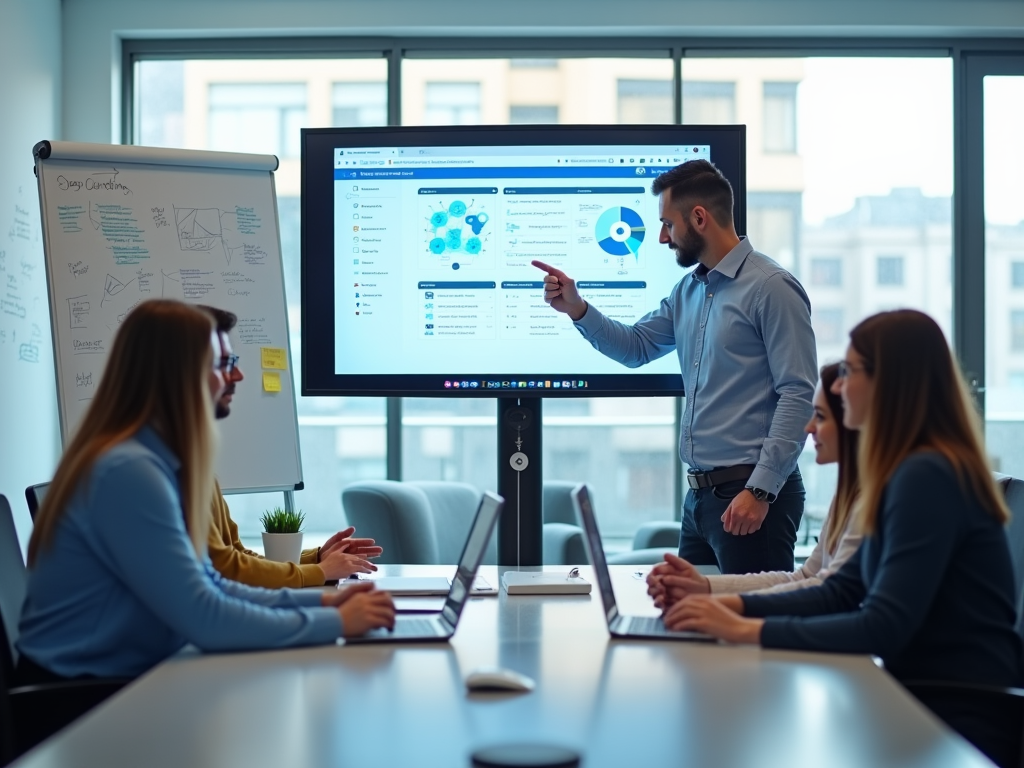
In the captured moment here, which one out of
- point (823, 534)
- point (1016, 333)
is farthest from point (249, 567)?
point (1016, 333)

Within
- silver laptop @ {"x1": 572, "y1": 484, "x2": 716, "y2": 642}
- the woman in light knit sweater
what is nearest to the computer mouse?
silver laptop @ {"x1": 572, "y1": 484, "x2": 716, "y2": 642}

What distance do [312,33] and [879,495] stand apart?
13.0 ft

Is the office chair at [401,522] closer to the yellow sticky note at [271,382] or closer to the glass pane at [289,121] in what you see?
the yellow sticky note at [271,382]

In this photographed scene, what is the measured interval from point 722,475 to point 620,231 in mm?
804

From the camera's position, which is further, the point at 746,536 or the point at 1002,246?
the point at 1002,246

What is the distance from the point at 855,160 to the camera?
500 centimetres

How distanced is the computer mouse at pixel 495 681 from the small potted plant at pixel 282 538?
112 centimetres

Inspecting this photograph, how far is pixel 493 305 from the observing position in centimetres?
318

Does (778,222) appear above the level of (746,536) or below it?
above

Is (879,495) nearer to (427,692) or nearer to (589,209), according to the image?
(427,692)

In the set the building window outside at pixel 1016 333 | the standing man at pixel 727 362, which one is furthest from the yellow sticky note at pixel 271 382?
the building window outside at pixel 1016 333

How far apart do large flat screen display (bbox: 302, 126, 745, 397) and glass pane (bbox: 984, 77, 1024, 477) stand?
2452 mm

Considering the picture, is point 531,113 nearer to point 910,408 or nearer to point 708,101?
point 708,101

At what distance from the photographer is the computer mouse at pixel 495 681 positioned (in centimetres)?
151
